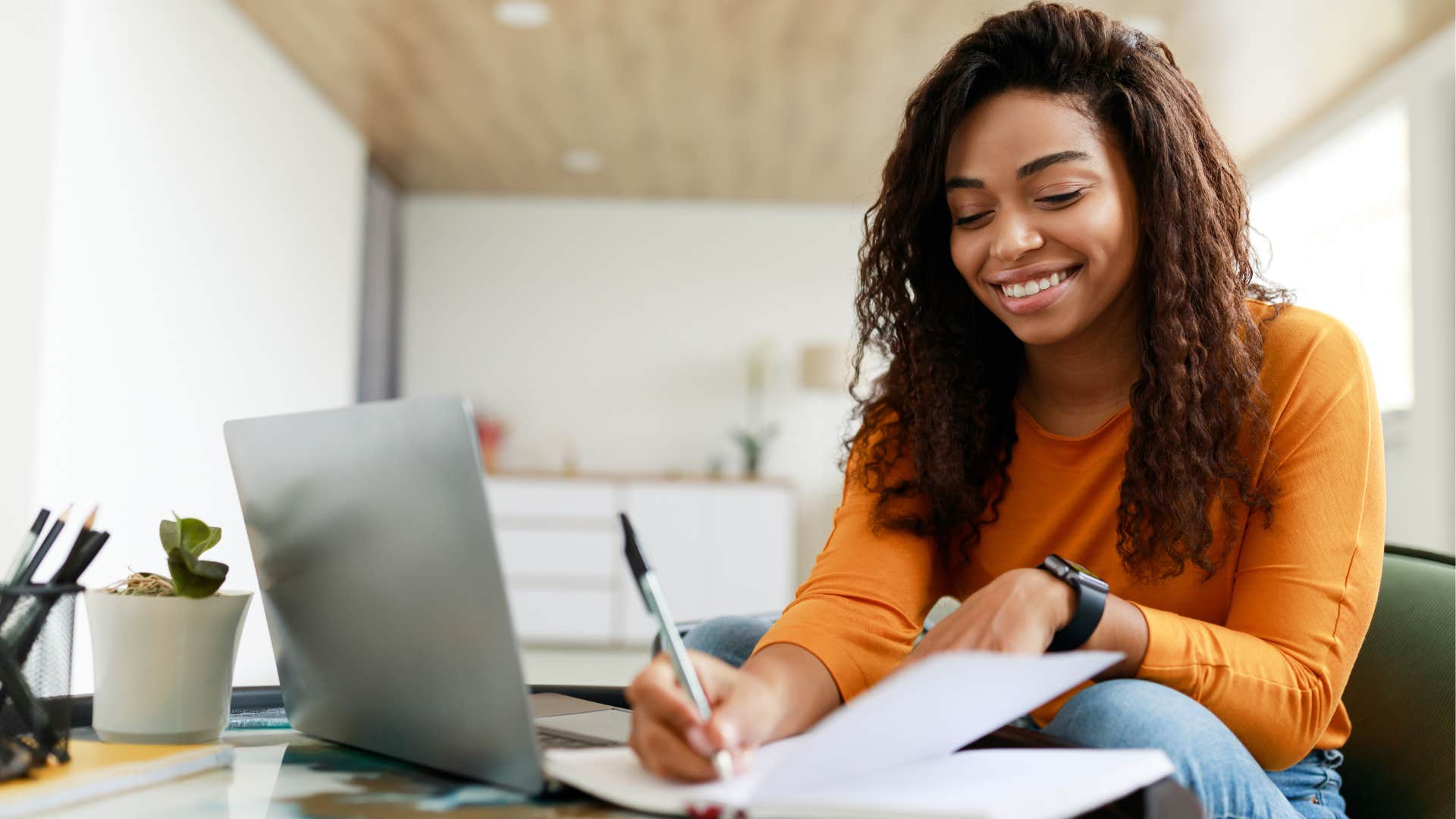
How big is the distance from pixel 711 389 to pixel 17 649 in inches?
223

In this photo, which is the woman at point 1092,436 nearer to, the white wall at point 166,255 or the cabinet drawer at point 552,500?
the white wall at point 166,255

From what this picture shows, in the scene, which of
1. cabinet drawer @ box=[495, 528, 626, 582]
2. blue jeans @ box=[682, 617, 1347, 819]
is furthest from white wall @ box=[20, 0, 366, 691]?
blue jeans @ box=[682, 617, 1347, 819]

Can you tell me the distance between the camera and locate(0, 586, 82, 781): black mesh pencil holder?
2.22 ft

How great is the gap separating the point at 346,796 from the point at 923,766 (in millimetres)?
332

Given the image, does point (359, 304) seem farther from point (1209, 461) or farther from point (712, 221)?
point (1209, 461)

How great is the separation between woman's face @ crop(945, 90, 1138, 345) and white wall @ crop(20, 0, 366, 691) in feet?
5.92

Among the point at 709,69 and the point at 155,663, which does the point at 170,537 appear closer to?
the point at 155,663

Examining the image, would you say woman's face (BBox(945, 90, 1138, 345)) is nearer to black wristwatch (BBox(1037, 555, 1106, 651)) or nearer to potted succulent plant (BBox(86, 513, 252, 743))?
black wristwatch (BBox(1037, 555, 1106, 651))

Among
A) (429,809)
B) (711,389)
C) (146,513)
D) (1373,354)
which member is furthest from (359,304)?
(429,809)

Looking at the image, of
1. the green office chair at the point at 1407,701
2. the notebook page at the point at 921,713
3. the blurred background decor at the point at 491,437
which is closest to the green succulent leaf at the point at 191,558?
the notebook page at the point at 921,713

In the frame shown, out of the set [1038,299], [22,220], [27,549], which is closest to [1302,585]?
[1038,299]

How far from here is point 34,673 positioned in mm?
692

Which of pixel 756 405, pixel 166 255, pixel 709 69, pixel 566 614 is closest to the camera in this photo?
pixel 166 255

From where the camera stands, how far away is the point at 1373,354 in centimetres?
453
